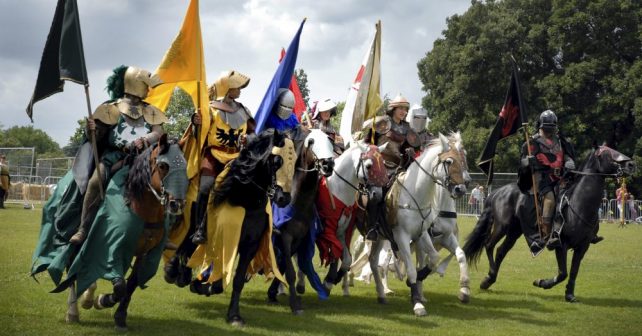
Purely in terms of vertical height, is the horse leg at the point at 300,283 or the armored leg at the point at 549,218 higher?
the armored leg at the point at 549,218

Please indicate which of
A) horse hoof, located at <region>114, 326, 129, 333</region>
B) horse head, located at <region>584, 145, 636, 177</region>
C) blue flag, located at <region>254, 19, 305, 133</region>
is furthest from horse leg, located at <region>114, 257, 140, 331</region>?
horse head, located at <region>584, 145, 636, 177</region>

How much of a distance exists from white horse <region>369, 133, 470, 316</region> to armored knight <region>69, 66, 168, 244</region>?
13.1 feet

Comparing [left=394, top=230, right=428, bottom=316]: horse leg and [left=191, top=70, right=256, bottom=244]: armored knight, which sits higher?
[left=191, top=70, right=256, bottom=244]: armored knight

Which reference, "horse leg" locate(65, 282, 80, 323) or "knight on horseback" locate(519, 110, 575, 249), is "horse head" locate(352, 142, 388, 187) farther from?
"horse leg" locate(65, 282, 80, 323)

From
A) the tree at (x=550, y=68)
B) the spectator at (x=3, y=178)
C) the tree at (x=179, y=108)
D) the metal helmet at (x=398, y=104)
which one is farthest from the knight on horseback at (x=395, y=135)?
the tree at (x=179, y=108)

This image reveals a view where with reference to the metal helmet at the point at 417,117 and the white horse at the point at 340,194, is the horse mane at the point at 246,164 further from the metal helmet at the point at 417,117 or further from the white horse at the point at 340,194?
the metal helmet at the point at 417,117

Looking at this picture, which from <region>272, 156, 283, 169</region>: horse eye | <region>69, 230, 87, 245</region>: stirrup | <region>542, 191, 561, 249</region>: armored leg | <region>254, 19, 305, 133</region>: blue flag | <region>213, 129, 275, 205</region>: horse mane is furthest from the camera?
<region>542, 191, 561, 249</region>: armored leg

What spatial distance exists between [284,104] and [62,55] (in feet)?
10.5

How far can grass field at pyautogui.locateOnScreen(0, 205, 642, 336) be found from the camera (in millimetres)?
9492

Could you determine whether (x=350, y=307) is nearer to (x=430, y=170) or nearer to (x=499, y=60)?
(x=430, y=170)

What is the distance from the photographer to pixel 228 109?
1049 centimetres

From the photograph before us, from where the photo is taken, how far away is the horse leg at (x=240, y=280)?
9.58 m

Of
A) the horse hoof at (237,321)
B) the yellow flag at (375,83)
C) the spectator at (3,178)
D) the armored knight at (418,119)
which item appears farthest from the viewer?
the spectator at (3,178)

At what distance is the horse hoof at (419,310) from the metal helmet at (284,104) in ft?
11.0
